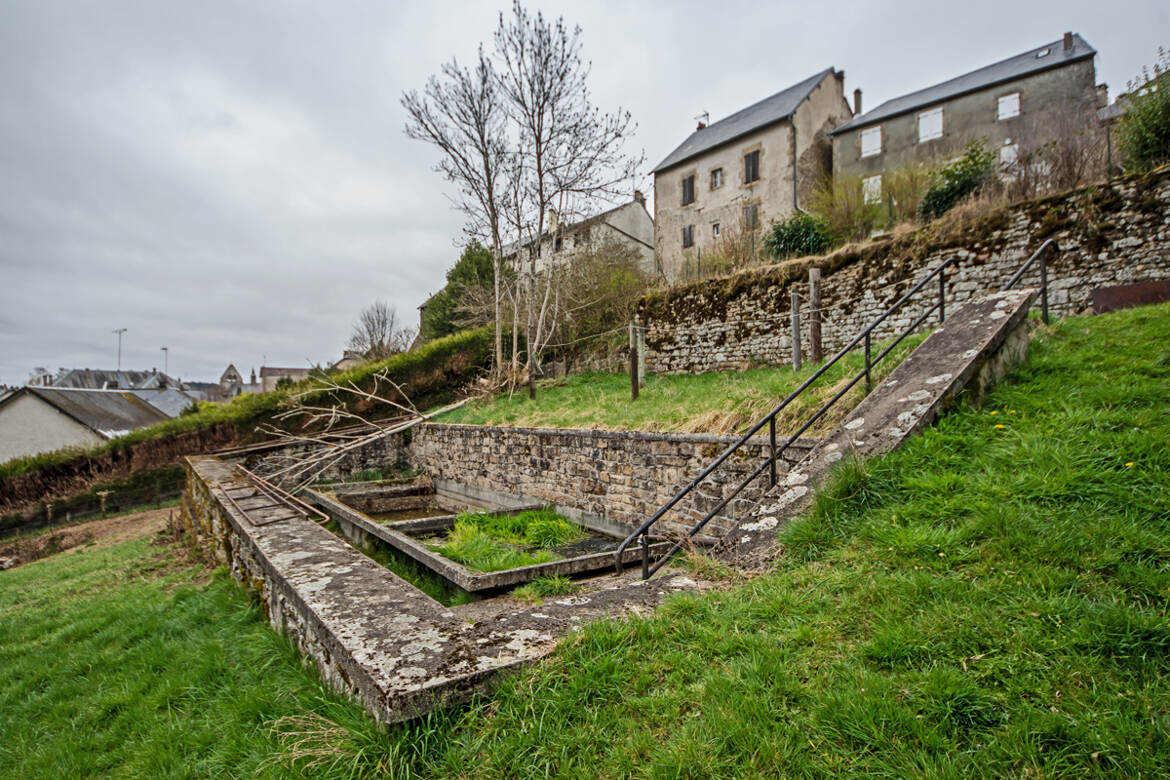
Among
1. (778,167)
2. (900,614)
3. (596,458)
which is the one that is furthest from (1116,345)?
(778,167)

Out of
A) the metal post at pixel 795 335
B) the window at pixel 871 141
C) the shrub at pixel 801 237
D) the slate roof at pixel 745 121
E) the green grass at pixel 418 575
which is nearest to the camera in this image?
the green grass at pixel 418 575

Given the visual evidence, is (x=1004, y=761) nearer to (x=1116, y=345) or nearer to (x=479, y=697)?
(x=479, y=697)

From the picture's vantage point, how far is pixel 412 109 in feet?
46.3

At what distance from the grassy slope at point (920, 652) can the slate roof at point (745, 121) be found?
2062 cm

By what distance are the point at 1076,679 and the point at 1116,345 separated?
13.1 ft

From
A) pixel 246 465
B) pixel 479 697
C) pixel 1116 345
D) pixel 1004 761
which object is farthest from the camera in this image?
pixel 246 465

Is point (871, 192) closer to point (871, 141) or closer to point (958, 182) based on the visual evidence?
point (958, 182)

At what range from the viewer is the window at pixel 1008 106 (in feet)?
54.2

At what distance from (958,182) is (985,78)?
1101 centimetres

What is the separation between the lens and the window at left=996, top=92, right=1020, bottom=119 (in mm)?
16516

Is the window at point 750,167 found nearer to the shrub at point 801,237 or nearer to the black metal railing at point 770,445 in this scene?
the shrub at point 801,237

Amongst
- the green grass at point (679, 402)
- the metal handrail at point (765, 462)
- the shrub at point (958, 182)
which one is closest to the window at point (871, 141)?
the shrub at point (958, 182)

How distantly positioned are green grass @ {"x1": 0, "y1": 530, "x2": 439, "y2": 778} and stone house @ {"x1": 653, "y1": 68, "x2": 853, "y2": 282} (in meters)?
16.1

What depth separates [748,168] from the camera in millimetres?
21047
